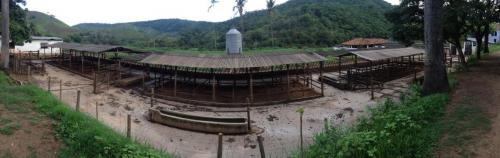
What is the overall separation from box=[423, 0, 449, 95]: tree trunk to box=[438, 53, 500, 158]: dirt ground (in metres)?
0.68

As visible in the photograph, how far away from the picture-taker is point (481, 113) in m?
9.73

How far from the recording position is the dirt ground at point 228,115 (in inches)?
508

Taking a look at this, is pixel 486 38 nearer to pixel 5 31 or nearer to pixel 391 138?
pixel 391 138

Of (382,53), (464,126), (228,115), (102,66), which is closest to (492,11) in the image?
(382,53)

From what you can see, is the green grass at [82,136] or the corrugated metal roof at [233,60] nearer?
the green grass at [82,136]

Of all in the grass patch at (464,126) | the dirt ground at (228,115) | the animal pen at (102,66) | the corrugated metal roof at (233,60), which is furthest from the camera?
the animal pen at (102,66)

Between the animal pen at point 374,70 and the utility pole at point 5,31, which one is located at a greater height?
the utility pole at point 5,31

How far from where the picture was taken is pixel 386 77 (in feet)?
90.6

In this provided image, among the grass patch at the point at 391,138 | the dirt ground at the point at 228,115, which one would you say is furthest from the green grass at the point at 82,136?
the grass patch at the point at 391,138

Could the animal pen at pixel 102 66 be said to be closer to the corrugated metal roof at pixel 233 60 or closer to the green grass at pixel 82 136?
the corrugated metal roof at pixel 233 60

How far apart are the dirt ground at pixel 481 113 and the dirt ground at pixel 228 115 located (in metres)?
4.63

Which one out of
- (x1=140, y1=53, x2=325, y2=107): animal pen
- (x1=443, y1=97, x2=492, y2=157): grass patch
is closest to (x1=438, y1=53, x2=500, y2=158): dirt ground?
(x1=443, y1=97, x2=492, y2=157): grass patch

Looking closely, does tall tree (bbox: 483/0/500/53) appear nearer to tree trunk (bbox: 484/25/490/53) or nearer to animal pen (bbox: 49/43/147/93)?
tree trunk (bbox: 484/25/490/53)

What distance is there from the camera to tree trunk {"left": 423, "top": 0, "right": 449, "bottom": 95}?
13.5 m
